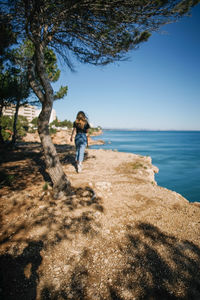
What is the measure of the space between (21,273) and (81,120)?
5.03 meters

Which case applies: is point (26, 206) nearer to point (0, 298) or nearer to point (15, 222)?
point (15, 222)

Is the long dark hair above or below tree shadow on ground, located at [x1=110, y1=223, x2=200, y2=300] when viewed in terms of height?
above

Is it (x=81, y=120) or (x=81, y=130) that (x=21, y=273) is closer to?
(x=81, y=130)

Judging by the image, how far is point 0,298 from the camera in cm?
170

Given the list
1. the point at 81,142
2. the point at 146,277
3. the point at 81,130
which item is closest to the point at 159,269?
the point at 146,277

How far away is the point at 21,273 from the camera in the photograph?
1.99 meters

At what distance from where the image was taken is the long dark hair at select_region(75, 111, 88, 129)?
5.98 meters

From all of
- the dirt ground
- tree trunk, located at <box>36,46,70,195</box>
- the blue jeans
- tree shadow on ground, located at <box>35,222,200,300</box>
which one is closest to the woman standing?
the blue jeans

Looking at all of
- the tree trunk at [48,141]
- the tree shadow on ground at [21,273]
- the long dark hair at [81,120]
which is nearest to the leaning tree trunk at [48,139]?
the tree trunk at [48,141]

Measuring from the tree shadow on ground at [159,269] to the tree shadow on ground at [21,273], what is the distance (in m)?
1.10

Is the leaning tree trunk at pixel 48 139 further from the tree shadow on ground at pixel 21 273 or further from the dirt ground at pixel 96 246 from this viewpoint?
the tree shadow on ground at pixel 21 273

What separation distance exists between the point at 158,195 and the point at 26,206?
3776mm

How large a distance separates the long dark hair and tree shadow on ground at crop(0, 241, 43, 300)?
4.47 metres

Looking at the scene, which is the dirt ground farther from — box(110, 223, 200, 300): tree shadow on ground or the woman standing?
the woman standing
